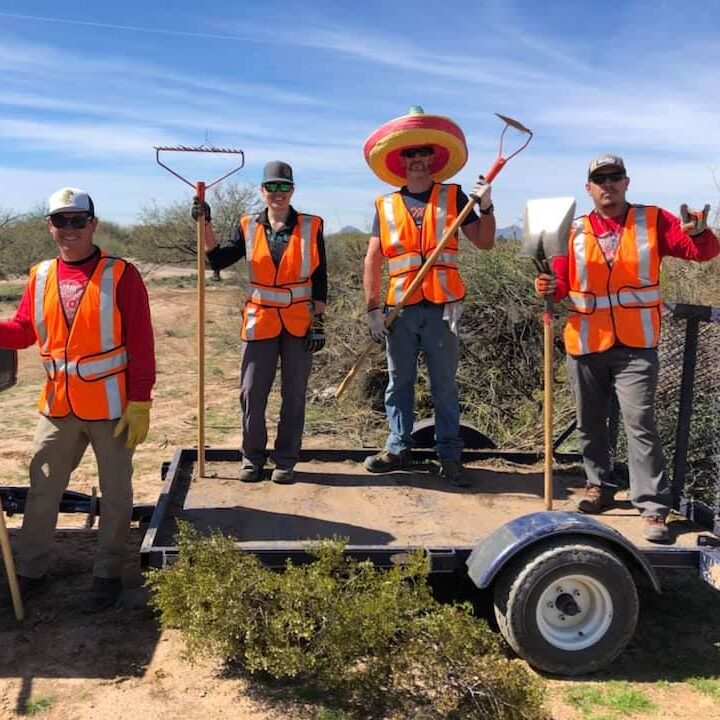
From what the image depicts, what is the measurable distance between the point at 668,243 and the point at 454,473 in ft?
6.35

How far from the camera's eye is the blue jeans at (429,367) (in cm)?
516

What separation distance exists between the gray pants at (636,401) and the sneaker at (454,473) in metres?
0.96

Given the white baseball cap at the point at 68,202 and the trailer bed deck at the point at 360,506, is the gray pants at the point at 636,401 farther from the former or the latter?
the white baseball cap at the point at 68,202

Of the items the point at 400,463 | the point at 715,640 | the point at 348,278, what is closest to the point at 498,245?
the point at 348,278

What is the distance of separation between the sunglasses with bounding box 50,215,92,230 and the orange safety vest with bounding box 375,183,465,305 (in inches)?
75.4

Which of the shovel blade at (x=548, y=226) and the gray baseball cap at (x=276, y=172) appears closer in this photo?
the shovel blade at (x=548, y=226)

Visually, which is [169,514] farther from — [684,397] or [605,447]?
[684,397]

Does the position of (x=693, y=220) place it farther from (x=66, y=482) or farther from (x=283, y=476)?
(x=66, y=482)

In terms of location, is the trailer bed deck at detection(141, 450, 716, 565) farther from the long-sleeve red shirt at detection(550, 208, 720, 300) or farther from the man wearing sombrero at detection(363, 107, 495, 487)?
the long-sleeve red shirt at detection(550, 208, 720, 300)

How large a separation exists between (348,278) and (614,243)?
21.7ft

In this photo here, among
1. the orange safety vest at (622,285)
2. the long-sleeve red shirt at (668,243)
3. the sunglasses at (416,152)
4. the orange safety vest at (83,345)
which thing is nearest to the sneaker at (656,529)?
the orange safety vest at (622,285)

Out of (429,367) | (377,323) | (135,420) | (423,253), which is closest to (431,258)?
(423,253)


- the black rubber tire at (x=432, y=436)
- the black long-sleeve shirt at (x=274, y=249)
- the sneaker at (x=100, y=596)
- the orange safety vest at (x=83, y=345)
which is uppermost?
the black long-sleeve shirt at (x=274, y=249)

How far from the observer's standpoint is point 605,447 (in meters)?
4.78
